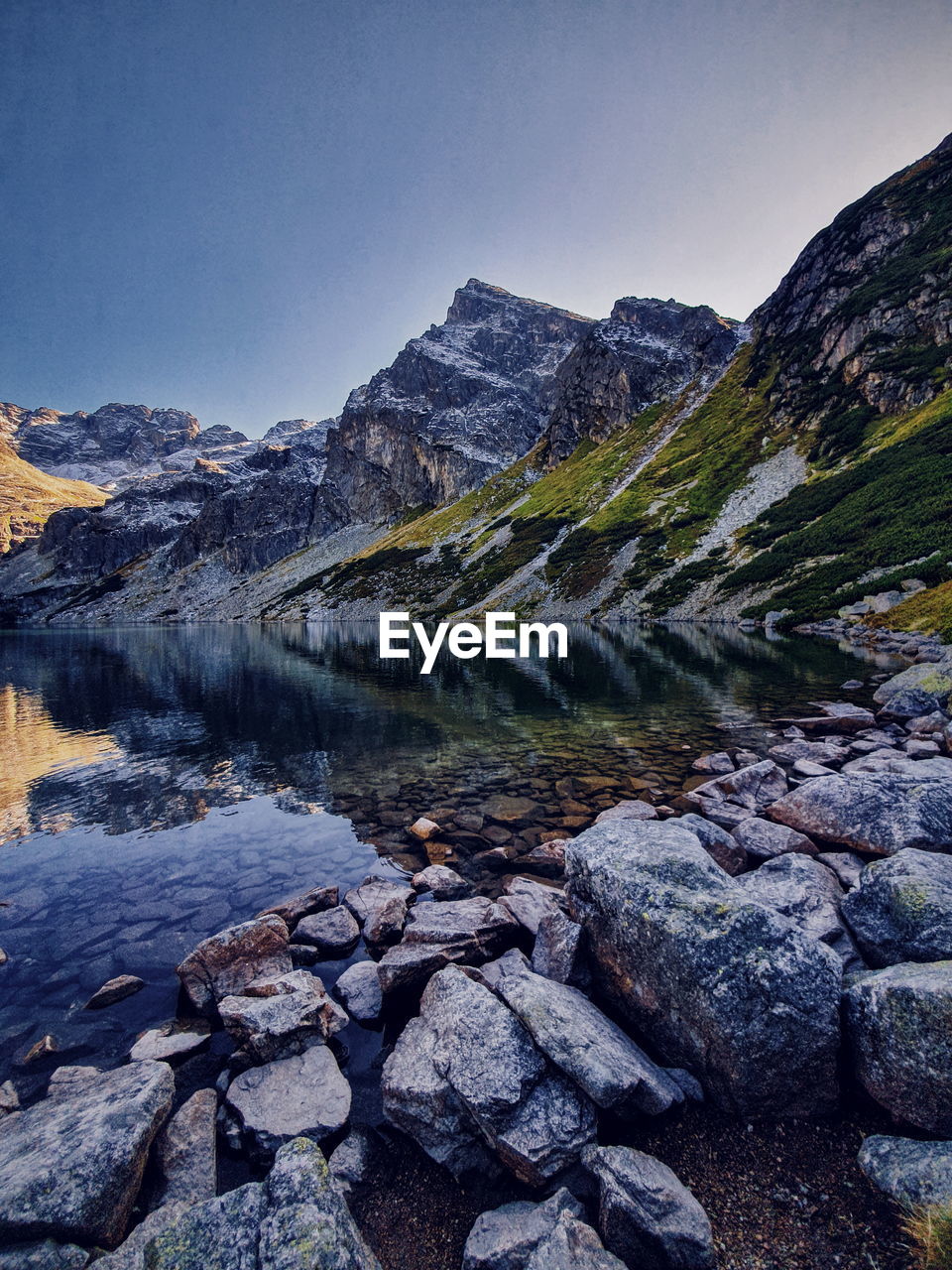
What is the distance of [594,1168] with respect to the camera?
472 centimetres

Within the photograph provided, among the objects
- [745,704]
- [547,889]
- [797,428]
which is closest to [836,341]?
[797,428]

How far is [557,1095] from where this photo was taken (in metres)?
5.43

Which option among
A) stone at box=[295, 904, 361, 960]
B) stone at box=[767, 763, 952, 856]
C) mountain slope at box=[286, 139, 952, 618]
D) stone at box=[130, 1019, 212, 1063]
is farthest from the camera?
mountain slope at box=[286, 139, 952, 618]

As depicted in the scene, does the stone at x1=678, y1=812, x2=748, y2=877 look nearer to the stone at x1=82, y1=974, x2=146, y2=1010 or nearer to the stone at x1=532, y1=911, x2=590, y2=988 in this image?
the stone at x1=532, y1=911, x2=590, y2=988

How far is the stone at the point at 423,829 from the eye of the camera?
14.0m

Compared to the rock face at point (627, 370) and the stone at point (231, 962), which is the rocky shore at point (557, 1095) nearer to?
the stone at point (231, 962)

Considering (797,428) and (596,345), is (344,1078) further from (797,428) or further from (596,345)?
(596,345)

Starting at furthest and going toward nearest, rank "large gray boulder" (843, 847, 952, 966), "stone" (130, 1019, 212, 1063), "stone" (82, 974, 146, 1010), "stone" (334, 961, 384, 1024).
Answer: "stone" (82, 974, 146, 1010), "stone" (334, 961, 384, 1024), "stone" (130, 1019, 212, 1063), "large gray boulder" (843, 847, 952, 966)

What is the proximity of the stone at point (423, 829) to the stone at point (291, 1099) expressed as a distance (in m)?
7.17

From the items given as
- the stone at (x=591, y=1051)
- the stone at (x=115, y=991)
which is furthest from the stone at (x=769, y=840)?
the stone at (x=115, y=991)

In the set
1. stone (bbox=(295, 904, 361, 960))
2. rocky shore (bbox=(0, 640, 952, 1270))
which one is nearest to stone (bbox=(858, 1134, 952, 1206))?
rocky shore (bbox=(0, 640, 952, 1270))

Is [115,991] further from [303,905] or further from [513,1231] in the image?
[513,1231]

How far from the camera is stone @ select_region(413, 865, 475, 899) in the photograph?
429 inches

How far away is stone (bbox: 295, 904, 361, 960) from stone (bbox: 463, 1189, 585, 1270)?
5282 mm
